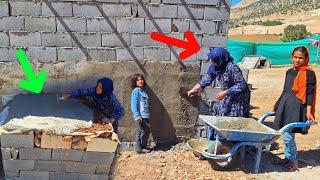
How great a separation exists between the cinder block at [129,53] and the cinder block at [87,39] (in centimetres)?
32

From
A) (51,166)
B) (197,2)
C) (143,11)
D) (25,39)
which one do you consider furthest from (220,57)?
(25,39)

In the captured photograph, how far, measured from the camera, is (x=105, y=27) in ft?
18.8

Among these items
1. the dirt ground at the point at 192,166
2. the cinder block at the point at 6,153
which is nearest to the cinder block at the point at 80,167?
the cinder block at the point at 6,153

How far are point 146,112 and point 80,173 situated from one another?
67.1 inches

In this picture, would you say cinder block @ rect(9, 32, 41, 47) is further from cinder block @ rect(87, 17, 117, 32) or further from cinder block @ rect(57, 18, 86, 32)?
cinder block @ rect(87, 17, 117, 32)

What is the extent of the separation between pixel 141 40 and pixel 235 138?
187cm

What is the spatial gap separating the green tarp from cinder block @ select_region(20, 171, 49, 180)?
14.5m

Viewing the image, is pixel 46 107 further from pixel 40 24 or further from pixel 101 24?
pixel 101 24

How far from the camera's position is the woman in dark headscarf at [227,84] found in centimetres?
539

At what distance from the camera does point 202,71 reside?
242 inches

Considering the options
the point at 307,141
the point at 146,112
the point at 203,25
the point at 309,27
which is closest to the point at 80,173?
the point at 146,112

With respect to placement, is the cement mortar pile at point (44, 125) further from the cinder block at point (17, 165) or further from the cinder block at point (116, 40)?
the cinder block at point (116, 40)

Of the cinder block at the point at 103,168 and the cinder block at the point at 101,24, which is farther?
the cinder block at the point at 101,24

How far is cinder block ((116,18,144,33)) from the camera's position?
5.76 meters
